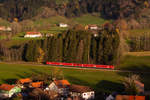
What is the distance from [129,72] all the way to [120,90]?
52.5 ft

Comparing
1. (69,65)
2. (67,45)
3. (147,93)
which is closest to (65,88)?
(147,93)

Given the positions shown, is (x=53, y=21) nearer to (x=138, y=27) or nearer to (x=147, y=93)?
(x=138, y=27)

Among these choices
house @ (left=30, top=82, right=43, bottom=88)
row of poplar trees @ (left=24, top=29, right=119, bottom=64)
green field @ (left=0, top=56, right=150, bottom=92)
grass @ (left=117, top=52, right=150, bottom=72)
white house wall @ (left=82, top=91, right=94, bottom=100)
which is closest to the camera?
white house wall @ (left=82, top=91, right=94, bottom=100)

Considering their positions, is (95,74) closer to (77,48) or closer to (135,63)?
(135,63)

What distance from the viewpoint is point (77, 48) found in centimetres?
8525

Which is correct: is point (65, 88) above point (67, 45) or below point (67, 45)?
below

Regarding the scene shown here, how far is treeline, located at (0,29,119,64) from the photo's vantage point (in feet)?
265

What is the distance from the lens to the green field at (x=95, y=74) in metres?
55.0

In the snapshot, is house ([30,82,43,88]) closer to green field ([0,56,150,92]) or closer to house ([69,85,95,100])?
green field ([0,56,150,92])

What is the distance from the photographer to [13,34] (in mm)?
132125

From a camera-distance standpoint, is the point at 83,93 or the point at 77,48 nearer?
the point at 83,93

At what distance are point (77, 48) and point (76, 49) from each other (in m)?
0.59

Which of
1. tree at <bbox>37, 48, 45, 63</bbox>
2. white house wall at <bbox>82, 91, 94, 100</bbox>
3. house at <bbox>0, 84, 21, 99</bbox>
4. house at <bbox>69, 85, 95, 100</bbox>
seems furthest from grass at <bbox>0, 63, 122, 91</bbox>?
house at <bbox>0, 84, 21, 99</bbox>

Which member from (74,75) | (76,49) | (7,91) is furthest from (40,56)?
(7,91)
